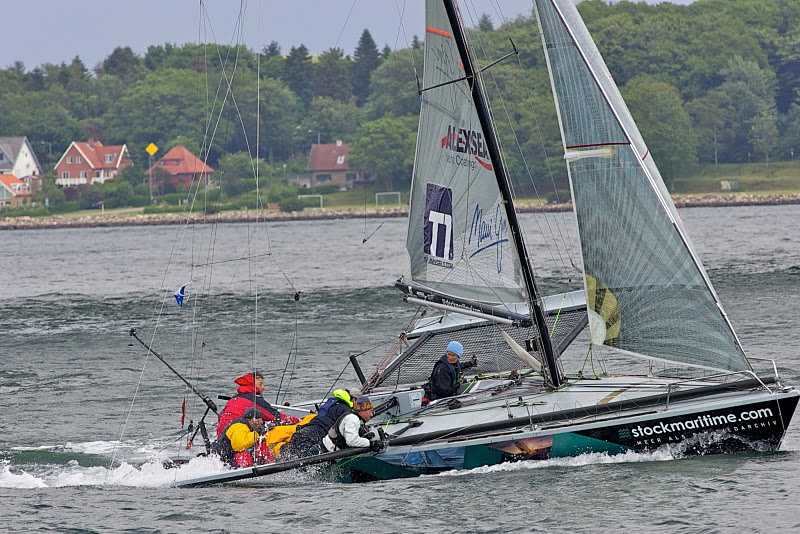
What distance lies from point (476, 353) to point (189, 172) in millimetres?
130146

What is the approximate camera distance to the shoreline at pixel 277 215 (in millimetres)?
123250

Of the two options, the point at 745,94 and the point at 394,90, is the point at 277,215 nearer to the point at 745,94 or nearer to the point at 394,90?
the point at 394,90

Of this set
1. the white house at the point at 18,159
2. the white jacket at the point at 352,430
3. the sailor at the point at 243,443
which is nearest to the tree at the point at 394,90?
the white house at the point at 18,159

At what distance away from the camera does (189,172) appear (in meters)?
150

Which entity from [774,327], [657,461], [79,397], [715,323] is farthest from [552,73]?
[774,327]

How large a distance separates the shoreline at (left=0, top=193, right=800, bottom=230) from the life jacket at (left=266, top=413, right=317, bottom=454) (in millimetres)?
95119

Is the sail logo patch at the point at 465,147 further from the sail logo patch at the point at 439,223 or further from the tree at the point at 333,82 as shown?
the tree at the point at 333,82

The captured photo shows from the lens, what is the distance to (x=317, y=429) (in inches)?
761

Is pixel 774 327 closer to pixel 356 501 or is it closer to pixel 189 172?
pixel 356 501

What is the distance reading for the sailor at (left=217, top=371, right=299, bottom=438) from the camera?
20.3 meters

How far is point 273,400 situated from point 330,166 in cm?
12695

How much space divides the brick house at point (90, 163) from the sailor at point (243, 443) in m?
143

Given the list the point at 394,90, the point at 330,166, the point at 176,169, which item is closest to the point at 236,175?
the point at 176,169
